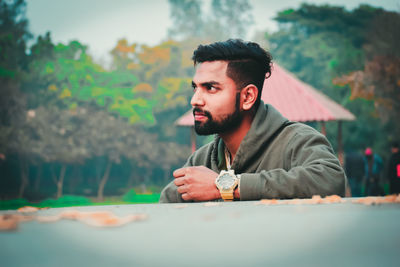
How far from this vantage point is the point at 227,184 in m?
1.89

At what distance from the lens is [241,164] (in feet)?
7.51

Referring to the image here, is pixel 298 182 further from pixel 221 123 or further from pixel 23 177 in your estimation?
pixel 23 177

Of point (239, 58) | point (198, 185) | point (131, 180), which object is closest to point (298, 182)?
point (198, 185)

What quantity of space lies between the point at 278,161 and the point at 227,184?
18.9 inches

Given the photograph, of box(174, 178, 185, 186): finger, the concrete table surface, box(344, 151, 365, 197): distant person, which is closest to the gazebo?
box(344, 151, 365, 197): distant person

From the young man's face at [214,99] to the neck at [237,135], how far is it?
60 millimetres

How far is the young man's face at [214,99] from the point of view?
2320 mm

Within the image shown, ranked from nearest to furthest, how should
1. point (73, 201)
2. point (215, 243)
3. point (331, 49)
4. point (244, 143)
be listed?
1. point (215, 243)
2. point (244, 143)
3. point (73, 201)
4. point (331, 49)

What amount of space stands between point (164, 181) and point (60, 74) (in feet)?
40.2

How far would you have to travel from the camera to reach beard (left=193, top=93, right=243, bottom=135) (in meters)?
2.33

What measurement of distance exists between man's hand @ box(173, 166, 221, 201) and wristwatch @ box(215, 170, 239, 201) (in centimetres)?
2

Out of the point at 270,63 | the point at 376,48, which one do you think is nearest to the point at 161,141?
the point at 376,48

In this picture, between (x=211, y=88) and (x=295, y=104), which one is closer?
(x=211, y=88)

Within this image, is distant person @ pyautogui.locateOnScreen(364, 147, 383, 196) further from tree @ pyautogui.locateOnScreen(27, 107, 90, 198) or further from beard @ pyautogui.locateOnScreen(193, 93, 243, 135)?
tree @ pyautogui.locateOnScreen(27, 107, 90, 198)
